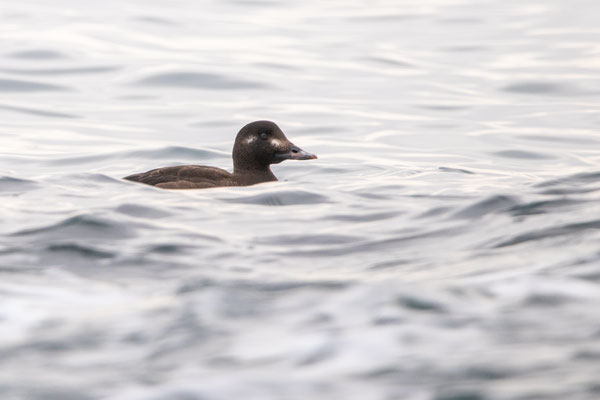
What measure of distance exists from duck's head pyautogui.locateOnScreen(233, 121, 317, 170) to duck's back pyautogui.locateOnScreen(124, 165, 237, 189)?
648mm

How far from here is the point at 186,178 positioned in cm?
819

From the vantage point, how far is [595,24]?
1873 centimetres

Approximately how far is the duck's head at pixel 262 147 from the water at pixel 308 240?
1.36 feet

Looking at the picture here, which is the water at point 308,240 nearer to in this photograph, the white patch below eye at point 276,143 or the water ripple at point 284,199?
the water ripple at point 284,199

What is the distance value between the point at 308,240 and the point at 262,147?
9.92ft

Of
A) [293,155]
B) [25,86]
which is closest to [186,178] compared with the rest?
[293,155]

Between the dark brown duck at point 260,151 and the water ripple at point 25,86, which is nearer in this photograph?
Result: the dark brown duck at point 260,151

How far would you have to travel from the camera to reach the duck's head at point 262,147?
9055 millimetres

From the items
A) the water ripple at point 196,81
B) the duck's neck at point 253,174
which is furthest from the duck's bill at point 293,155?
the water ripple at point 196,81

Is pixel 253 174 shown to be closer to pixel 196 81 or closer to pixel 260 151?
pixel 260 151

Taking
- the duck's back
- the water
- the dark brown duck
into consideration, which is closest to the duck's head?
the dark brown duck

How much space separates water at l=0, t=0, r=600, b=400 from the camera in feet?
13.9

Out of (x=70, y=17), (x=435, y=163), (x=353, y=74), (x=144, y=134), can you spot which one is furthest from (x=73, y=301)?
(x=70, y=17)

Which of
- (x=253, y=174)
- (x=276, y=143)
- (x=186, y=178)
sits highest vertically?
(x=276, y=143)
